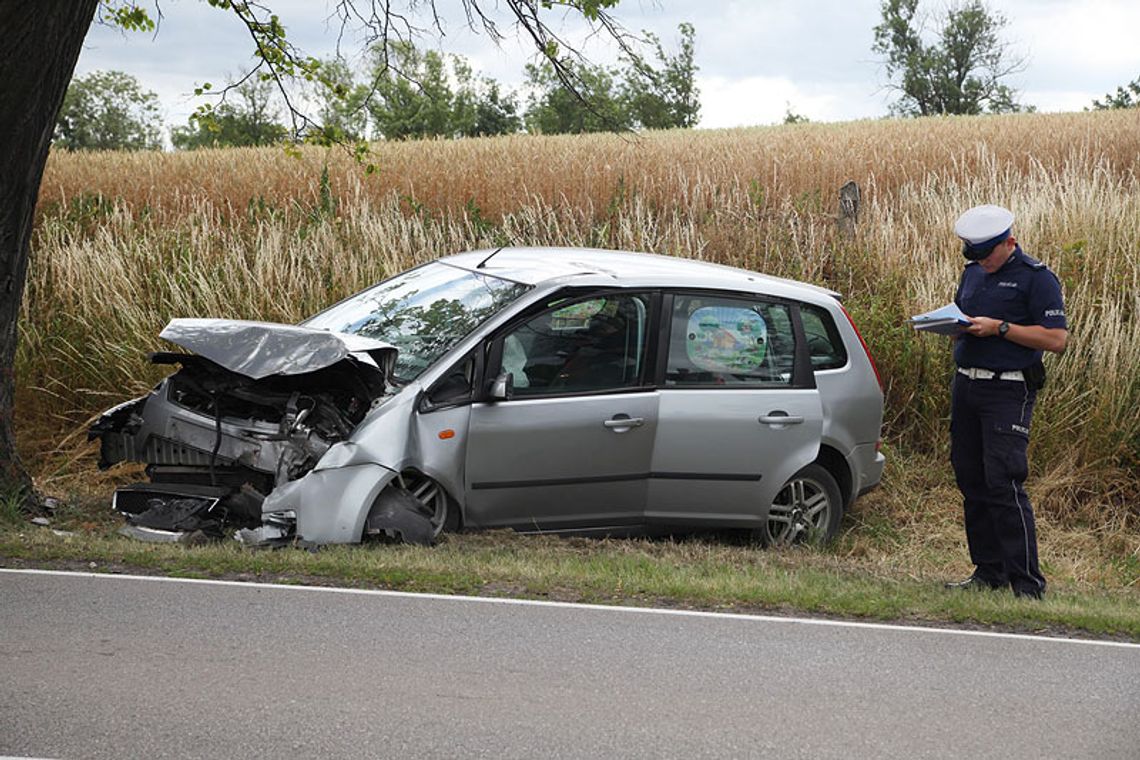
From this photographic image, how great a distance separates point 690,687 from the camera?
5.59 meters

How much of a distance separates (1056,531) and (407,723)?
23.8 feet

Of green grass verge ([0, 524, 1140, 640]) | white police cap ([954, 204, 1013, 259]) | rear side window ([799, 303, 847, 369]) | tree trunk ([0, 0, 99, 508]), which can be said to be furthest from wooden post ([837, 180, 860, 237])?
tree trunk ([0, 0, 99, 508])

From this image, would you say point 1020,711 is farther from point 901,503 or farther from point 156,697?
point 901,503

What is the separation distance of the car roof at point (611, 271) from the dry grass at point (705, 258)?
219 cm

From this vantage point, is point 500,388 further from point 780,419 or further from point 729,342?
point 780,419

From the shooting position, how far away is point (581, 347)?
8117 millimetres

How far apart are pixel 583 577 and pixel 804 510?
206 centimetres

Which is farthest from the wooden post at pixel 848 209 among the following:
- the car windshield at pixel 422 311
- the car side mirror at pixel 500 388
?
the car side mirror at pixel 500 388

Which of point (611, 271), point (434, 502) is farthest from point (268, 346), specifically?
point (611, 271)

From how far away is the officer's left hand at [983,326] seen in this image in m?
7.09

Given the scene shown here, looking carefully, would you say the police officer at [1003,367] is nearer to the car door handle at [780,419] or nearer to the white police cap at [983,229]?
the white police cap at [983,229]

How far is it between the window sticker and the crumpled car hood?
1950 mm

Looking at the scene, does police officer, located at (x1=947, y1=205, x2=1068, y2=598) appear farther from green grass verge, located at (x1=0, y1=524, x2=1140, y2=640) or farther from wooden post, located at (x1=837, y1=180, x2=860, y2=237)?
wooden post, located at (x1=837, y1=180, x2=860, y2=237)

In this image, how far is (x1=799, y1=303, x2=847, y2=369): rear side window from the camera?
29.2 feet
